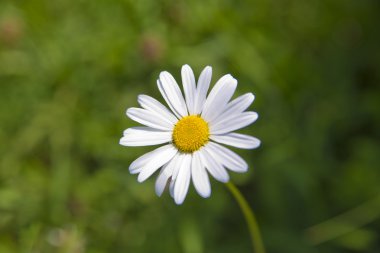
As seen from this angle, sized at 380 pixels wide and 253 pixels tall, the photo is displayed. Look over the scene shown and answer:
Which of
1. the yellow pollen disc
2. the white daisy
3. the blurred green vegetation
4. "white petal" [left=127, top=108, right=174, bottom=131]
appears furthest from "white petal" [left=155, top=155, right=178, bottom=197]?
the blurred green vegetation

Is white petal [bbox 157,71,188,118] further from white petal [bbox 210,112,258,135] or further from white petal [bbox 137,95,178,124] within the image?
white petal [bbox 210,112,258,135]

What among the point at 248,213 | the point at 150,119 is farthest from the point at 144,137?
the point at 248,213

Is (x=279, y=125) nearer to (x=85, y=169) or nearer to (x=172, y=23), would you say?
(x=172, y=23)

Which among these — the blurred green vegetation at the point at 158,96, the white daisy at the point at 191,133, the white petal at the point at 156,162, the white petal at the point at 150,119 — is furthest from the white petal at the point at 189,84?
the blurred green vegetation at the point at 158,96

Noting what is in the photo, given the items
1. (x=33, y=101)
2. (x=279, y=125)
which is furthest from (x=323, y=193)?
(x=33, y=101)

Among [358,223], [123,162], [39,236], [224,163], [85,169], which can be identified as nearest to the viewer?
[224,163]

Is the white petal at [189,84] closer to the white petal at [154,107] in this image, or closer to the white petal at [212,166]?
the white petal at [154,107]

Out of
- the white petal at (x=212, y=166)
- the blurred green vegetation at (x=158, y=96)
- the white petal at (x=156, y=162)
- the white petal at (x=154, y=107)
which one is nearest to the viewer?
the white petal at (x=212, y=166)
